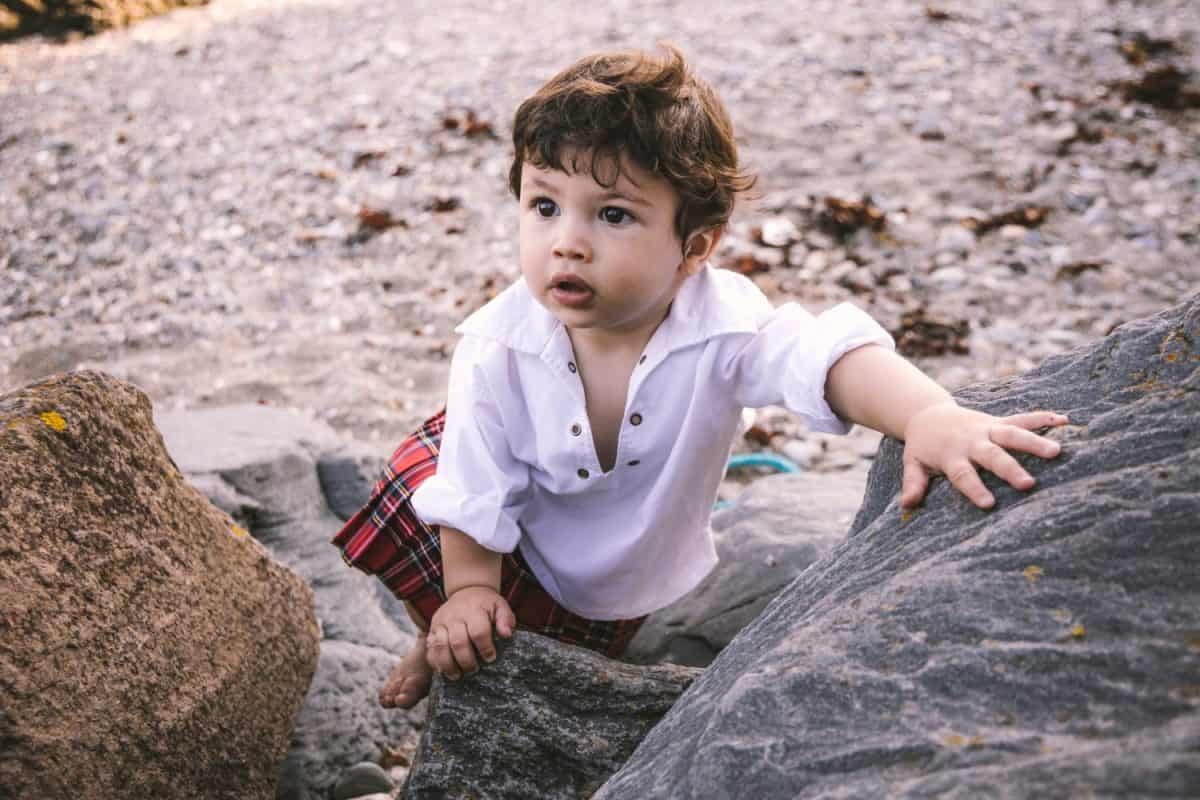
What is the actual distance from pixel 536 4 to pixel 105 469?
29.3 ft

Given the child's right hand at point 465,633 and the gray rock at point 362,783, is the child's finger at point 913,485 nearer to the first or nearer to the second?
the child's right hand at point 465,633

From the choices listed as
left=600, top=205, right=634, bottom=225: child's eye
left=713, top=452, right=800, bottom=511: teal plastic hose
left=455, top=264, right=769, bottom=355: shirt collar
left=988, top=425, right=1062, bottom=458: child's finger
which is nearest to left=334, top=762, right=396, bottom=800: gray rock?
left=455, top=264, right=769, bottom=355: shirt collar

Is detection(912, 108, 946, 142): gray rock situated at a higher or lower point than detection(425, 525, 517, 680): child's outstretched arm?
lower

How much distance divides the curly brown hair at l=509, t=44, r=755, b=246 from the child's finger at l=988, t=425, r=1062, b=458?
0.97m

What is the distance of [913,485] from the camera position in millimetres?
2031

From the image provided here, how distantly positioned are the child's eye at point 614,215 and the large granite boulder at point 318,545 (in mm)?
1596

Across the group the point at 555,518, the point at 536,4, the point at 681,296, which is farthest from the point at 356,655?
the point at 536,4

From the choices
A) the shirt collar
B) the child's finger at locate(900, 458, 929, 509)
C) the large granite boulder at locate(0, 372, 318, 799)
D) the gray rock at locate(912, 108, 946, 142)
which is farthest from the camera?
the gray rock at locate(912, 108, 946, 142)

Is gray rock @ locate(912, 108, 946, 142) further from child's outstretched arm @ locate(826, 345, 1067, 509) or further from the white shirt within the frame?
child's outstretched arm @ locate(826, 345, 1067, 509)

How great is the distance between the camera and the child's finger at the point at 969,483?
72.7 inches

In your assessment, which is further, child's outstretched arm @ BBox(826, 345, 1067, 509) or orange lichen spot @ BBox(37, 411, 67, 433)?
orange lichen spot @ BBox(37, 411, 67, 433)

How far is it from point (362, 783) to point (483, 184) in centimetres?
490

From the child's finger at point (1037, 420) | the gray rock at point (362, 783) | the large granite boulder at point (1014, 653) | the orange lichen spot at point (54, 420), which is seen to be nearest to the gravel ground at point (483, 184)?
the gray rock at point (362, 783)

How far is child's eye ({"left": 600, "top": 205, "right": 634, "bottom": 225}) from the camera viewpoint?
2.50 metres
